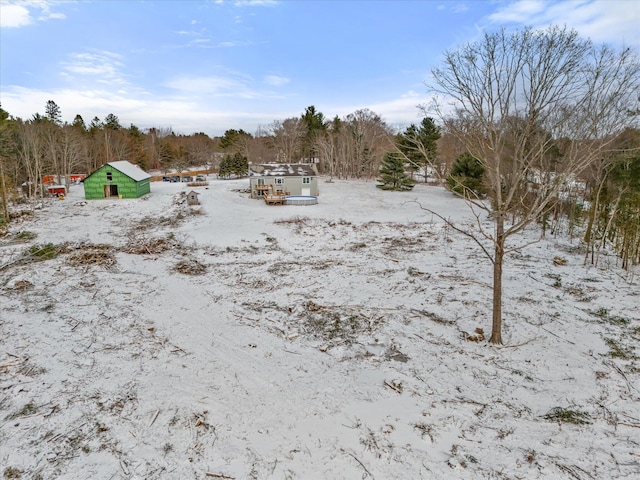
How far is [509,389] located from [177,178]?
46.0 metres

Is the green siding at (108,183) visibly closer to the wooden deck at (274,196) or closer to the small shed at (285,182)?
the small shed at (285,182)

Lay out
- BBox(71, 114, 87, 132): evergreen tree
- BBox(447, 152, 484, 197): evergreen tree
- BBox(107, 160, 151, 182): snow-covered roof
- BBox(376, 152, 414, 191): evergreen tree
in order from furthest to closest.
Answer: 1. BBox(71, 114, 87, 132): evergreen tree
2. BBox(376, 152, 414, 191): evergreen tree
3. BBox(107, 160, 151, 182): snow-covered roof
4. BBox(447, 152, 484, 197): evergreen tree

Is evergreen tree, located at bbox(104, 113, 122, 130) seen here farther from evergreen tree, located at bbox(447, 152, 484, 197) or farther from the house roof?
evergreen tree, located at bbox(447, 152, 484, 197)

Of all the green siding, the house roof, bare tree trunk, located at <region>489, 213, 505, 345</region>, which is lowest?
bare tree trunk, located at <region>489, 213, 505, 345</region>

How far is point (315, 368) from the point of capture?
23.8 feet

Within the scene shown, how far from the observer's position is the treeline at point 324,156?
514 inches

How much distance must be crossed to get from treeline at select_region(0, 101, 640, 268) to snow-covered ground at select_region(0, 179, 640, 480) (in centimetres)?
262

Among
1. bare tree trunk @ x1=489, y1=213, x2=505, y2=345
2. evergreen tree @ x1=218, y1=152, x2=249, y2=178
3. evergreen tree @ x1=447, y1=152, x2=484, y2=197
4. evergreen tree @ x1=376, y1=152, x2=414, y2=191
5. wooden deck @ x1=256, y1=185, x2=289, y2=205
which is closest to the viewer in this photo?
bare tree trunk @ x1=489, y1=213, x2=505, y2=345

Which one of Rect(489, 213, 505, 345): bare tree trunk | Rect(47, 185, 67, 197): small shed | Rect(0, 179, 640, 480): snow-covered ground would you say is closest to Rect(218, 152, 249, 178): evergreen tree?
Rect(47, 185, 67, 197): small shed

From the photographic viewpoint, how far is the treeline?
13062mm

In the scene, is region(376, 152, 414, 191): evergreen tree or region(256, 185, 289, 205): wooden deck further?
region(376, 152, 414, 191): evergreen tree

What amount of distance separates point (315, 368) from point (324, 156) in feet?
151

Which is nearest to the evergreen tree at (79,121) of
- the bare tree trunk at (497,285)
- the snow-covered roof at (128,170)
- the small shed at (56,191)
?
the small shed at (56,191)

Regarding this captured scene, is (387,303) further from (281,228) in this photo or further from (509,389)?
(281,228)
